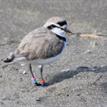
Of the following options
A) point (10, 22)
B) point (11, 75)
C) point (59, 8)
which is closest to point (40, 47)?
point (11, 75)

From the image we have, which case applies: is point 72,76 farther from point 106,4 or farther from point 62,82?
point 106,4

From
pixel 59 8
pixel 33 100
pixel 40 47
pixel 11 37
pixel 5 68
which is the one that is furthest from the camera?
pixel 59 8

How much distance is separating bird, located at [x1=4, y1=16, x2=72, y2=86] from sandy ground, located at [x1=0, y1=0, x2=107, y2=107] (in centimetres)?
43

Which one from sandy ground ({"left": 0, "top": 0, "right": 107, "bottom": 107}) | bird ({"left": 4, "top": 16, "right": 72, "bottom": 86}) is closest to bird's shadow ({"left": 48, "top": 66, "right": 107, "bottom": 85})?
sandy ground ({"left": 0, "top": 0, "right": 107, "bottom": 107})

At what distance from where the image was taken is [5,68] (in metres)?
10.0

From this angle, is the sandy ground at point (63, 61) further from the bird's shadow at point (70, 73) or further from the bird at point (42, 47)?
the bird at point (42, 47)

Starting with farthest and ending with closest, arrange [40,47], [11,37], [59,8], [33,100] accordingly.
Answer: [59,8] → [11,37] → [40,47] → [33,100]

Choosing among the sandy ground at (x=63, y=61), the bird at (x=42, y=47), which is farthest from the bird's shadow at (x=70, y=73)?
the bird at (x=42, y=47)

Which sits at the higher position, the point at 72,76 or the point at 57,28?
the point at 57,28

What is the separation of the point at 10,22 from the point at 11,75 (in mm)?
2999

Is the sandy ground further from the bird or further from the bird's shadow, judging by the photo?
the bird

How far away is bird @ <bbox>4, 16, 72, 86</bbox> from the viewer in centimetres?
908

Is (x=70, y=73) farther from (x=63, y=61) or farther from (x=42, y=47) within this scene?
(x=42, y=47)

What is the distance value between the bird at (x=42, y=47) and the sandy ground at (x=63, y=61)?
0.43m
